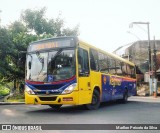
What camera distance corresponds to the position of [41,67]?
12172 mm

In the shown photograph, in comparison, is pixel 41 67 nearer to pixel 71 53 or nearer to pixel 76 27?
pixel 71 53

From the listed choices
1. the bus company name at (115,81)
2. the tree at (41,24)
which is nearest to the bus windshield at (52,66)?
the bus company name at (115,81)

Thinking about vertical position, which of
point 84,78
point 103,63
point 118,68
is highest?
point 103,63

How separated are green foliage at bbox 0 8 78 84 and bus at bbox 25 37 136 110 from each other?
11019mm

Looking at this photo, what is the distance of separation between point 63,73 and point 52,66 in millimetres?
598

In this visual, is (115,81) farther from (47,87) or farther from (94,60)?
(47,87)

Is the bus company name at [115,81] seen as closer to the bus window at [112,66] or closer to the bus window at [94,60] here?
the bus window at [112,66]

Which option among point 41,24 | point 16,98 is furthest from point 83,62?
point 41,24

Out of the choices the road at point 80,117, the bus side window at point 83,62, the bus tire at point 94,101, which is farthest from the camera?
the bus tire at point 94,101

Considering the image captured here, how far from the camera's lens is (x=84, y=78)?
12203mm

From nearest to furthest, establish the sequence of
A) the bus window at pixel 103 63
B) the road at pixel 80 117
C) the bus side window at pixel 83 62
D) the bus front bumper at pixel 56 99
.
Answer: the road at pixel 80 117, the bus front bumper at pixel 56 99, the bus side window at pixel 83 62, the bus window at pixel 103 63

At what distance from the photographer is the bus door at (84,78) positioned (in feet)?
38.8

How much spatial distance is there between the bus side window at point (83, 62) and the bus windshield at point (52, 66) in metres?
0.32

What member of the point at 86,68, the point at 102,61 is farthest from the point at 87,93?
the point at 102,61
